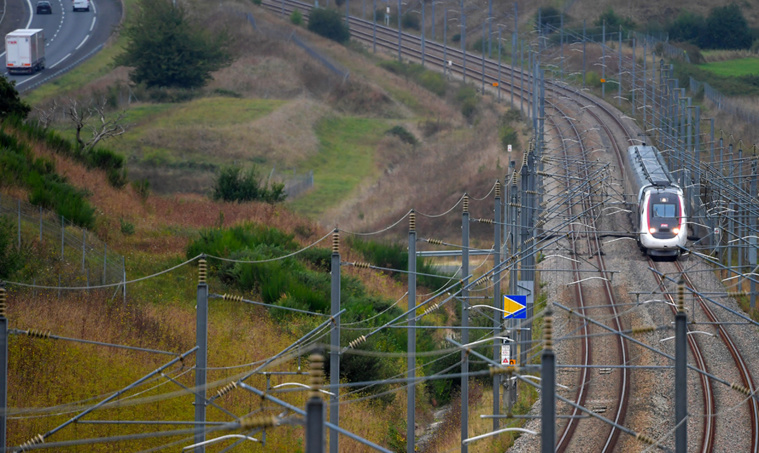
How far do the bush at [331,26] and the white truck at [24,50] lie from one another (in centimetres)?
3236

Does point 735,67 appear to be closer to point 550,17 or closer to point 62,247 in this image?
point 550,17

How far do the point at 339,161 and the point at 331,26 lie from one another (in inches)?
1368

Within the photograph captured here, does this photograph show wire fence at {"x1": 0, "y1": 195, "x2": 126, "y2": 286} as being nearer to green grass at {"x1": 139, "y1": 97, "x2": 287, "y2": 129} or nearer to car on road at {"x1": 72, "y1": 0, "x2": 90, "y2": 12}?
green grass at {"x1": 139, "y1": 97, "x2": 287, "y2": 129}

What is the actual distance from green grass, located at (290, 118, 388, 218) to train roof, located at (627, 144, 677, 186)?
20838 mm

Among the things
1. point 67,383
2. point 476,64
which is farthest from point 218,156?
point 67,383

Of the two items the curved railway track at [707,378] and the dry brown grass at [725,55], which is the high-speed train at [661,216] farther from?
the dry brown grass at [725,55]

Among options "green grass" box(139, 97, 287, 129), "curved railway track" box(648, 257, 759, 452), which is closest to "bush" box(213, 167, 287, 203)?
"curved railway track" box(648, 257, 759, 452)

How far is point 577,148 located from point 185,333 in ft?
121

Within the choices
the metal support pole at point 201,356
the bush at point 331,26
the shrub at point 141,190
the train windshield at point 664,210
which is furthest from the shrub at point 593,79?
the metal support pole at point 201,356

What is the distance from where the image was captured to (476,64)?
312 ft

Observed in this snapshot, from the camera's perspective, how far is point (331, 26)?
339 ft

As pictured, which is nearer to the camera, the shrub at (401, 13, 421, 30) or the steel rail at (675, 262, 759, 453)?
the steel rail at (675, 262, 759, 453)

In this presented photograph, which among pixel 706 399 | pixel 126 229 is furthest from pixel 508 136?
pixel 706 399

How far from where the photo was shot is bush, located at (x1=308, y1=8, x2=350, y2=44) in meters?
103
